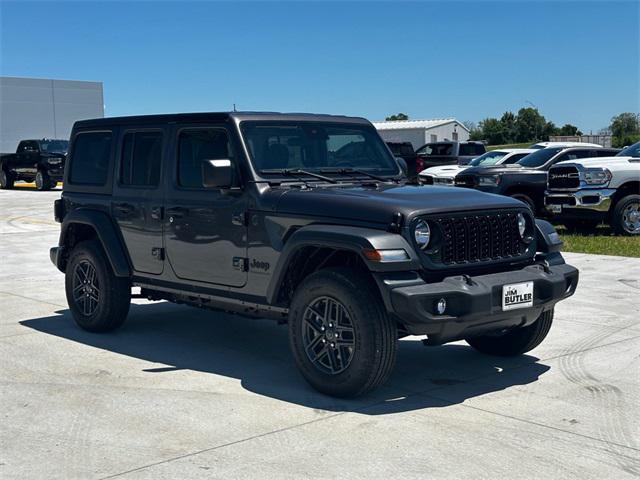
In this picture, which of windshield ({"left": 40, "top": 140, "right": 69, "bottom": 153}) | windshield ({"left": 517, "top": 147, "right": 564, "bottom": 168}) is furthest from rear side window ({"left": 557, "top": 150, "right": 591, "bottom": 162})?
windshield ({"left": 40, "top": 140, "right": 69, "bottom": 153})

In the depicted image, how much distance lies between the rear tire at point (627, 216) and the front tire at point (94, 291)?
10143mm

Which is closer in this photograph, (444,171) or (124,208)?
(124,208)

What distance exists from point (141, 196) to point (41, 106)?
51.7 m

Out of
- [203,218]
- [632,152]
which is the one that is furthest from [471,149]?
[203,218]

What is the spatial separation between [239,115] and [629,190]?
10.6 metres

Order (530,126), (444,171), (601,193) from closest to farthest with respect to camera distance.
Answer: (601,193) < (444,171) < (530,126)

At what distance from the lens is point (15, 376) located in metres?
6.50

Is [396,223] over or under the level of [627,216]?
over

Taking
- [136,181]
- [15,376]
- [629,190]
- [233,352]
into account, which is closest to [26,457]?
[15,376]

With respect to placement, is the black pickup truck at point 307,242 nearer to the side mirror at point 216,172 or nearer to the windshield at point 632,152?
the side mirror at point 216,172

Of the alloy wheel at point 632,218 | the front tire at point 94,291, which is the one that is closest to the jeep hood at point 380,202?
the front tire at point 94,291

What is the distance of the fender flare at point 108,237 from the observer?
7547 millimetres

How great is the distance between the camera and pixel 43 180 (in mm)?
32312

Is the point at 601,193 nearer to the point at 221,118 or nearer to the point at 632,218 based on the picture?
the point at 632,218
